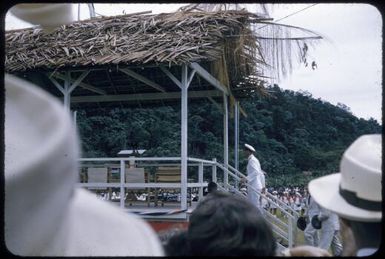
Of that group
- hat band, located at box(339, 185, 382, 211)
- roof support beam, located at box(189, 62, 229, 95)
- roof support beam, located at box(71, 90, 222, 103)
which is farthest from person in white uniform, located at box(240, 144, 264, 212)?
hat band, located at box(339, 185, 382, 211)

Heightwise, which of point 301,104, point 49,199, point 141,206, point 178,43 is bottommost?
point 141,206

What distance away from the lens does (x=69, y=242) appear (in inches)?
33.6

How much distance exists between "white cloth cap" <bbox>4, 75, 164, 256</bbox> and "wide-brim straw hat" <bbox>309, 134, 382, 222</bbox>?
535 mm

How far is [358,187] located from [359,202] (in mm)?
36

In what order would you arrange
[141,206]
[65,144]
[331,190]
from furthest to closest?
1. [141,206]
2. [331,190]
3. [65,144]

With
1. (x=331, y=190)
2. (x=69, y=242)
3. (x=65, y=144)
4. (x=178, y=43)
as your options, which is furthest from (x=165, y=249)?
(x=178, y=43)

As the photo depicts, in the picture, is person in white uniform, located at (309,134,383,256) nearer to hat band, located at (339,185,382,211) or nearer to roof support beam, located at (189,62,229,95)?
hat band, located at (339,185,382,211)

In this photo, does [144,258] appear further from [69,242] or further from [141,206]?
[141,206]

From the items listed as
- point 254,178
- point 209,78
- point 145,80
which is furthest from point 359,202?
point 145,80

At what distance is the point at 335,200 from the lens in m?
1.24

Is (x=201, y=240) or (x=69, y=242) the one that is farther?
(x=201, y=240)

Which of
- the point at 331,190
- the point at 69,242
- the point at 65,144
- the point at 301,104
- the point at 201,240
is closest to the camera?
the point at 65,144

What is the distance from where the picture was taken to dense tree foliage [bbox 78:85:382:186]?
6961 mm

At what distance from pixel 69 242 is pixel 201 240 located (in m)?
0.26
